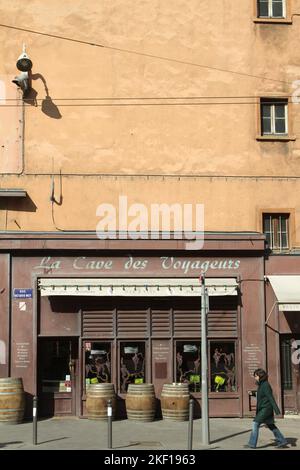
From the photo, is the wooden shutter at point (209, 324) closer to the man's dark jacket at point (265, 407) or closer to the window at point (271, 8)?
the man's dark jacket at point (265, 407)

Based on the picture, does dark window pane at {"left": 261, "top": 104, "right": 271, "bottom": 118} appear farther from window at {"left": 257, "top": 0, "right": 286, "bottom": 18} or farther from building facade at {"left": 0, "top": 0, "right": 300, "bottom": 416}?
window at {"left": 257, "top": 0, "right": 286, "bottom": 18}

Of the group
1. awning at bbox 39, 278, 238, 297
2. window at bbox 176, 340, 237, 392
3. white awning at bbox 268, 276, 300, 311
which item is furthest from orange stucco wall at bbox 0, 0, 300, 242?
window at bbox 176, 340, 237, 392

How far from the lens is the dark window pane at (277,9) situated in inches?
859

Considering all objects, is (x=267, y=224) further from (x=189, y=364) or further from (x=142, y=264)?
(x=189, y=364)

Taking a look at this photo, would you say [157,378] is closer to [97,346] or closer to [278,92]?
[97,346]

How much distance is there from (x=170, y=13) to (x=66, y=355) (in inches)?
414

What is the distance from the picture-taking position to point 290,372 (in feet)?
65.7

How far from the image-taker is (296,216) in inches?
821

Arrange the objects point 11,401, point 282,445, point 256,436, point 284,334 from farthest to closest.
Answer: point 284,334
point 11,401
point 282,445
point 256,436

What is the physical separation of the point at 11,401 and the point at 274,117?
1116 cm

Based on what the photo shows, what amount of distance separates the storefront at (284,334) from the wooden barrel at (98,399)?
4543mm

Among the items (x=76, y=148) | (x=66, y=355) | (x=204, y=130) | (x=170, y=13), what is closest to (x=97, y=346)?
(x=66, y=355)

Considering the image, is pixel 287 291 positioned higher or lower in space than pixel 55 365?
higher

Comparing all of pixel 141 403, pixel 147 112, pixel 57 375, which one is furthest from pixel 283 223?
pixel 57 375
